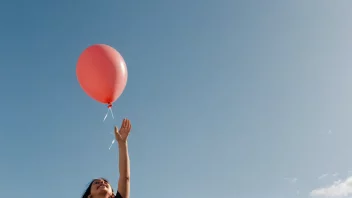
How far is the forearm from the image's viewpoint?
3947mm

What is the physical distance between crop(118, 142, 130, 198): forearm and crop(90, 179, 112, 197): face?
0.93 feet

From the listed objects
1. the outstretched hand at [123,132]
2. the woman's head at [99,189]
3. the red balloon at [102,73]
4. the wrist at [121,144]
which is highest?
the red balloon at [102,73]

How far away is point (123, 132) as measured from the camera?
4.30m

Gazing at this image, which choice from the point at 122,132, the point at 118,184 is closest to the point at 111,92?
the point at 122,132

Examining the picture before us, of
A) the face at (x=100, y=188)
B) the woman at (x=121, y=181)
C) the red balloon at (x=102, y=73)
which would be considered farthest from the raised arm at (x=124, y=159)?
the red balloon at (x=102, y=73)

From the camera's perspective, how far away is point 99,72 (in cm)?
714

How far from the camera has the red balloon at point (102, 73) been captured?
7.11 meters

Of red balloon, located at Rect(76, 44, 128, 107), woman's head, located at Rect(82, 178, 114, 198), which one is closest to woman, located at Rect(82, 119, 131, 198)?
woman's head, located at Rect(82, 178, 114, 198)

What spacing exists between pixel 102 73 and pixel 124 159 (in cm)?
331

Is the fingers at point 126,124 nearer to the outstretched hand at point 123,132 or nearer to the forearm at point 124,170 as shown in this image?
the outstretched hand at point 123,132

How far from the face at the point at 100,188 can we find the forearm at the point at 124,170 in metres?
0.28

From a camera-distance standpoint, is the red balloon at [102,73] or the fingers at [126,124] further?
the red balloon at [102,73]

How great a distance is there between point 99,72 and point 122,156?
3304 millimetres

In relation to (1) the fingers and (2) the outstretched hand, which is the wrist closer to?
(2) the outstretched hand
